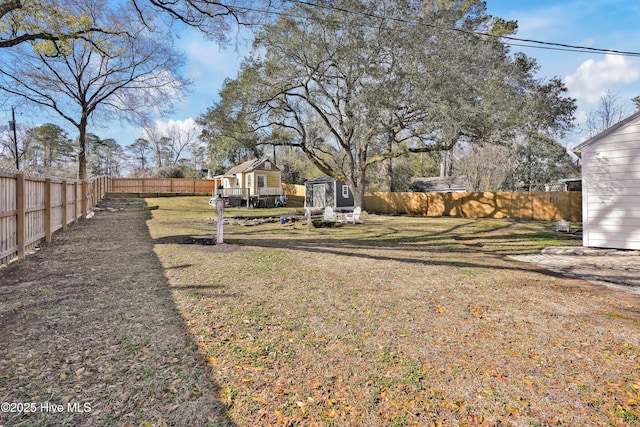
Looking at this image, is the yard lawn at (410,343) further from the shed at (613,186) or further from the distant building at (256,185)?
the distant building at (256,185)

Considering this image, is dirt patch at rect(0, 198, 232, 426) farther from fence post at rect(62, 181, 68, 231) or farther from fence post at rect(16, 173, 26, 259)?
fence post at rect(62, 181, 68, 231)

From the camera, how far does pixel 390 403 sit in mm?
2086

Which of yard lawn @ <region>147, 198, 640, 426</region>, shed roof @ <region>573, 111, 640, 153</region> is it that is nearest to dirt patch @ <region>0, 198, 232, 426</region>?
yard lawn @ <region>147, 198, 640, 426</region>

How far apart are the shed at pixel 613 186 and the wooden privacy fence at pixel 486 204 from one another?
A: 32.4 ft

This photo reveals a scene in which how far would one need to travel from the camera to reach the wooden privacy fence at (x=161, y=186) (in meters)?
29.8

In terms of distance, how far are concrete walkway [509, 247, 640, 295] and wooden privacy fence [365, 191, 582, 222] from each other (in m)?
10.6

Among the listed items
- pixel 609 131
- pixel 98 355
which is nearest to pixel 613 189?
pixel 609 131

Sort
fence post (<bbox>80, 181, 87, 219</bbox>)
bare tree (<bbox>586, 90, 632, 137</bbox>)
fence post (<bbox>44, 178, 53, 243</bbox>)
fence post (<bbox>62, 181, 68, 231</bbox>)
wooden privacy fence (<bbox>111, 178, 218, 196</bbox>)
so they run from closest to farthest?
fence post (<bbox>44, 178, 53, 243</bbox>)
fence post (<bbox>62, 181, 68, 231</bbox>)
fence post (<bbox>80, 181, 87, 219</bbox>)
bare tree (<bbox>586, 90, 632, 137</bbox>)
wooden privacy fence (<bbox>111, 178, 218, 196</bbox>)

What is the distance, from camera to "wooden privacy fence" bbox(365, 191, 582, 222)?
53.8ft

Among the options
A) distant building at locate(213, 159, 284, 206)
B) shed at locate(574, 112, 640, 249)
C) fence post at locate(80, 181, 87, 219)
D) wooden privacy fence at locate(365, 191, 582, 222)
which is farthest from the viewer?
distant building at locate(213, 159, 284, 206)

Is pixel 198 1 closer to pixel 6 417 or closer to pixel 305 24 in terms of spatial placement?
pixel 305 24

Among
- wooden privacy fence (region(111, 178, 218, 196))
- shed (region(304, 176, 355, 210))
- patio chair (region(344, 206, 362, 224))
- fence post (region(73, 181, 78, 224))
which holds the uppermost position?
wooden privacy fence (region(111, 178, 218, 196))

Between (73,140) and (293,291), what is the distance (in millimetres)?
45795

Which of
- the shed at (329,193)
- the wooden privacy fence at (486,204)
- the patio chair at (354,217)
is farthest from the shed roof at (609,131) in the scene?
the shed at (329,193)
